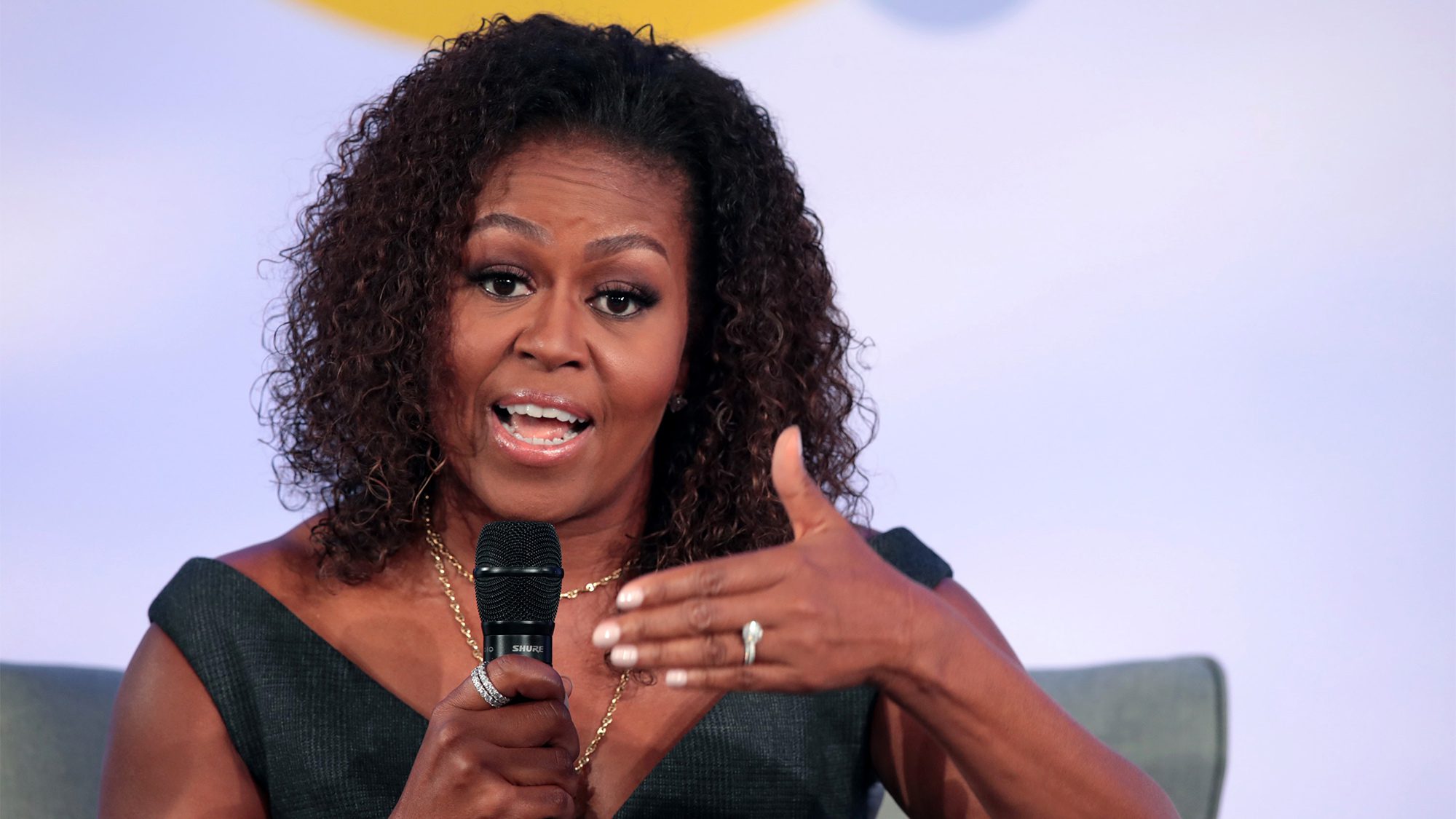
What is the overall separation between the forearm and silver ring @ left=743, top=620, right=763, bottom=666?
0.67 feet

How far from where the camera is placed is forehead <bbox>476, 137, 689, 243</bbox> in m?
1.80

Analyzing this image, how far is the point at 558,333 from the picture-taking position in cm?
173

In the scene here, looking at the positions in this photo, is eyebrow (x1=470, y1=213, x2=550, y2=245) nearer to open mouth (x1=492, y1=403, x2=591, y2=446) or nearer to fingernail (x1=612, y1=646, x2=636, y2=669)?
open mouth (x1=492, y1=403, x2=591, y2=446)

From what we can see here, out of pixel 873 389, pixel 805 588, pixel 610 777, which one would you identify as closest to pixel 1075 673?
pixel 873 389

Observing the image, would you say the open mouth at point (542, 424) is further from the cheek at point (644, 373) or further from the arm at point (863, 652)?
the arm at point (863, 652)

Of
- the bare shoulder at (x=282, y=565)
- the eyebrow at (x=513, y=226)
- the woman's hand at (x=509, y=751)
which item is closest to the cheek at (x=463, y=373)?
the eyebrow at (x=513, y=226)

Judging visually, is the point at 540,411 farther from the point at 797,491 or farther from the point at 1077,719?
the point at 1077,719

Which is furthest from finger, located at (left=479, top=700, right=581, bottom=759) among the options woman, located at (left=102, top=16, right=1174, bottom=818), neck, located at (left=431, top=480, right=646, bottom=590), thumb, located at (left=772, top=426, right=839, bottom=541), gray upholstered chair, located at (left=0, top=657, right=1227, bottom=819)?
gray upholstered chair, located at (left=0, top=657, right=1227, bottom=819)

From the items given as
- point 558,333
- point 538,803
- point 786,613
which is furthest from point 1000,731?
point 558,333

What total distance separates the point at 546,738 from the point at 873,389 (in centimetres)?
156

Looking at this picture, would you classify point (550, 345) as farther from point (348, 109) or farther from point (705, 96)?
point (348, 109)

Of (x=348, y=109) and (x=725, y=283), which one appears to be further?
(x=348, y=109)

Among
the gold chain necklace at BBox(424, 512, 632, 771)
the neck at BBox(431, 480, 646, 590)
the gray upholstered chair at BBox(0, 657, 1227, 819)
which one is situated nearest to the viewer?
the gold chain necklace at BBox(424, 512, 632, 771)

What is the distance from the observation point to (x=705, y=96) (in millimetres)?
2012
